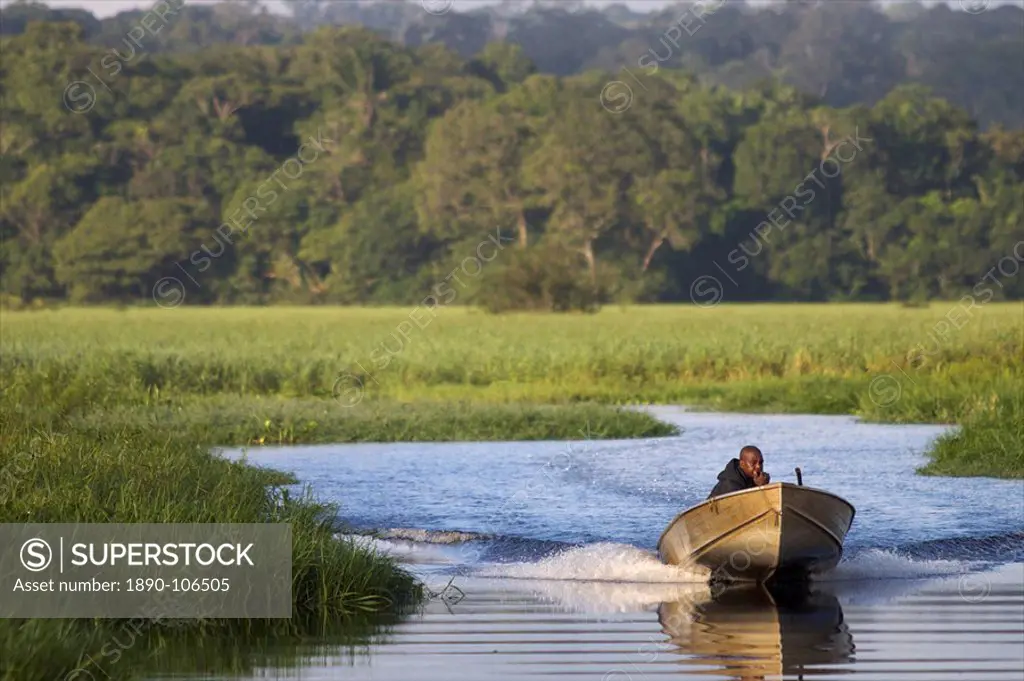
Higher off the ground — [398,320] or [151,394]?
[151,394]

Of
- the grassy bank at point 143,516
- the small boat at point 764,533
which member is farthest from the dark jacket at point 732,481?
the grassy bank at point 143,516

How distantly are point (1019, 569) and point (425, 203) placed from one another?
81.7 metres

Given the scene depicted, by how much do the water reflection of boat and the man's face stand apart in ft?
2.95

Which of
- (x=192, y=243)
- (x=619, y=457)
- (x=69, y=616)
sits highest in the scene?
(x=69, y=616)

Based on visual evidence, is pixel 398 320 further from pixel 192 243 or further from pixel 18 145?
pixel 18 145

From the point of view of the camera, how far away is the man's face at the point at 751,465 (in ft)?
51.7

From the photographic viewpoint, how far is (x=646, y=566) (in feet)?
55.8

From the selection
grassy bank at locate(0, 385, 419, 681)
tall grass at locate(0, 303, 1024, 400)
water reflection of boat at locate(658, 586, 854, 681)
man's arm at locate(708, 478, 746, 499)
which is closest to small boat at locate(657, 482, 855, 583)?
water reflection of boat at locate(658, 586, 854, 681)

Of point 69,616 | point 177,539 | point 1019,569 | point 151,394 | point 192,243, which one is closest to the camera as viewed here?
point 69,616

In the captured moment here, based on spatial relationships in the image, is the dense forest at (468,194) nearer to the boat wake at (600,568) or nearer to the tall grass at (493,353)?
the tall grass at (493,353)

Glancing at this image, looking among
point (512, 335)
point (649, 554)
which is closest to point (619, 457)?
point (649, 554)

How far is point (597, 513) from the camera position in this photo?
21531 mm

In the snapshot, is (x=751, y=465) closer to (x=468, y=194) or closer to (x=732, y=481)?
(x=732, y=481)

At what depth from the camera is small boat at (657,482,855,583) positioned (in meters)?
15.1
